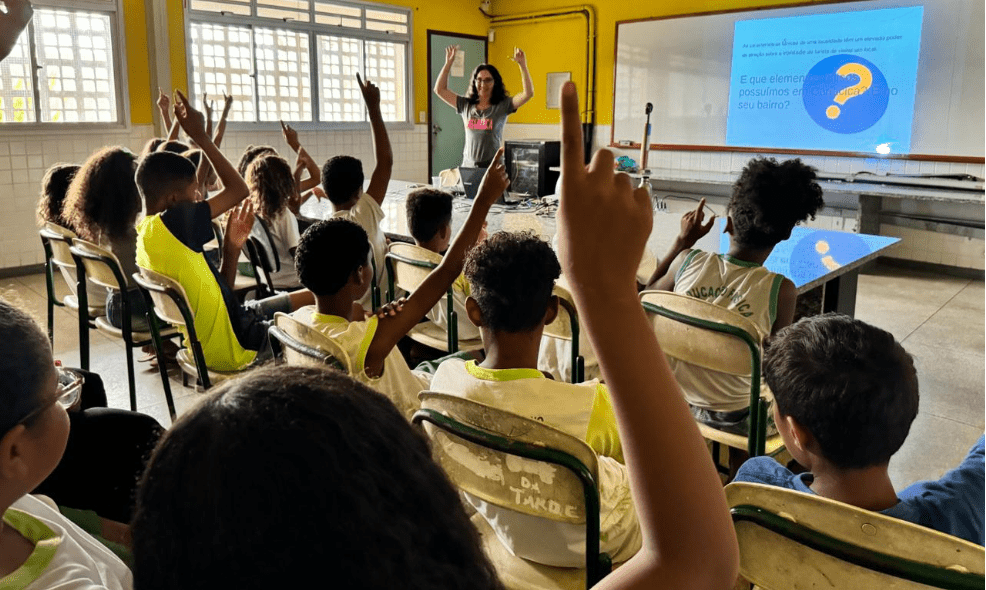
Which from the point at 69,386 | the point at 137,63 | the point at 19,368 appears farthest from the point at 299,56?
the point at 19,368

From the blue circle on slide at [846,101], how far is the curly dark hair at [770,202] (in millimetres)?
4488

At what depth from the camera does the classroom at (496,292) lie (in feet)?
1.58

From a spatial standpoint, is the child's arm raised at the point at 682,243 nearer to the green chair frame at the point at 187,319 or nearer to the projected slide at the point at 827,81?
the green chair frame at the point at 187,319

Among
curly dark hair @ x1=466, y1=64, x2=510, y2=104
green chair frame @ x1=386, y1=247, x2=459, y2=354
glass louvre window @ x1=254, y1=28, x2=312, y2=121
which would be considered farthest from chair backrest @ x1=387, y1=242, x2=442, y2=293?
glass louvre window @ x1=254, y1=28, x2=312, y2=121

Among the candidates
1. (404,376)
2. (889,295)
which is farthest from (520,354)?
(889,295)

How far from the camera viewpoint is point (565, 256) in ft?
1.64

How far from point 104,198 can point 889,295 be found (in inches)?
199

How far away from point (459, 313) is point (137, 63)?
4.97 meters

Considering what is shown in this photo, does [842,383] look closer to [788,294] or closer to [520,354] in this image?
[520,354]

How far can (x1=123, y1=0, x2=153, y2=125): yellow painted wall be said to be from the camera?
6168mm

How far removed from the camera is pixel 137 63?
20.6ft

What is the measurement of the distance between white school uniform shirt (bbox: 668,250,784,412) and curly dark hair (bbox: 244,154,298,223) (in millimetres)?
2115

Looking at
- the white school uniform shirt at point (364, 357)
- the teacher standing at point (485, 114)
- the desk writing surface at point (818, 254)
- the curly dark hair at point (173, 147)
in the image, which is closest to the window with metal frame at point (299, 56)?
the teacher standing at point (485, 114)

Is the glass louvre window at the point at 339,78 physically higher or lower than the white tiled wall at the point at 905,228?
higher
